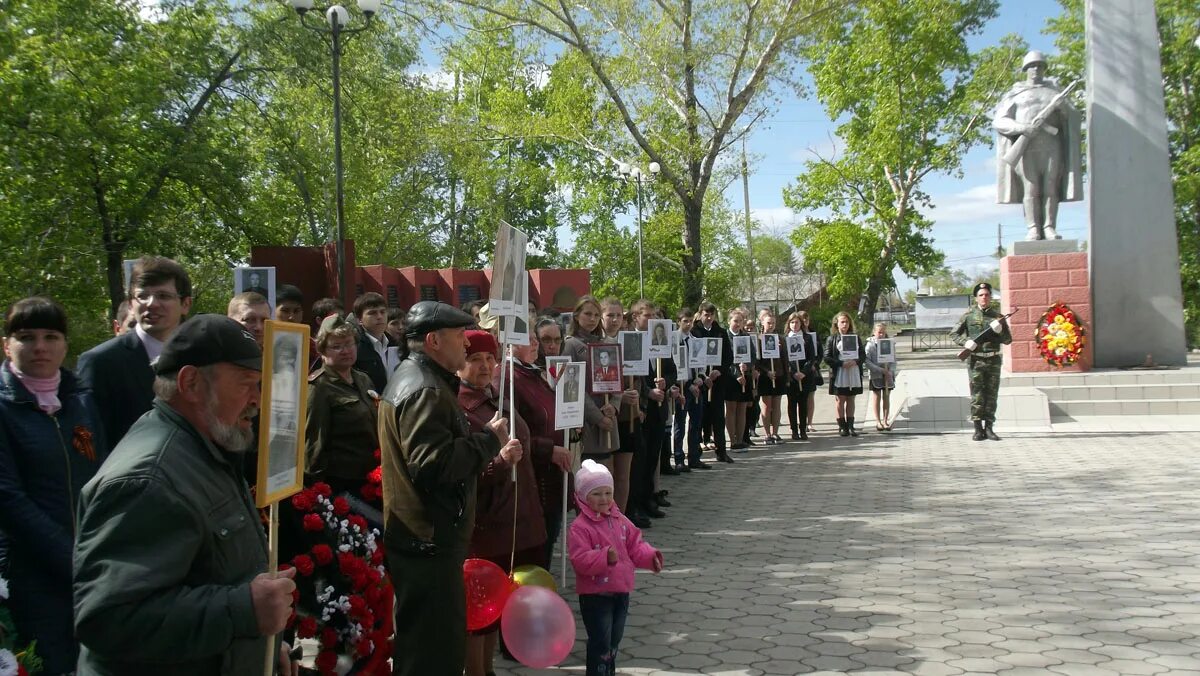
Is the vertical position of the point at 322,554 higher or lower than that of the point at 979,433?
higher

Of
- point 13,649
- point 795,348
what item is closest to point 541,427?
point 13,649

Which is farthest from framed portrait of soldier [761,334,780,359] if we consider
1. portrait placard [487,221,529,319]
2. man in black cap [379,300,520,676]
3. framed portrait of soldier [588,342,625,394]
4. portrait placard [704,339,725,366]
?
man in black cap [379,300,520,676]

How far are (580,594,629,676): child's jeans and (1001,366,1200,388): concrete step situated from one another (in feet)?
48.2

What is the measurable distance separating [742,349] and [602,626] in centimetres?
1023

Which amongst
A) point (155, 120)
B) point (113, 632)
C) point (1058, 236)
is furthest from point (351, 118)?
point (113, 632)

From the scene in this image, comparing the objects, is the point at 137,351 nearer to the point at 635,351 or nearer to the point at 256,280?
the point at 256,280

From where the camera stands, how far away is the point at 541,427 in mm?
5961

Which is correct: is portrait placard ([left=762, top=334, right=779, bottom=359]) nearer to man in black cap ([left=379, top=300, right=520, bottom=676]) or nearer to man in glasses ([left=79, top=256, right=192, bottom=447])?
man in black cap ([left=379, top=300, right=520, bottom=676])

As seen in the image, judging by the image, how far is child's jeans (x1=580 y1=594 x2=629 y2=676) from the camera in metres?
4.81

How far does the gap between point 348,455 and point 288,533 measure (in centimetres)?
53

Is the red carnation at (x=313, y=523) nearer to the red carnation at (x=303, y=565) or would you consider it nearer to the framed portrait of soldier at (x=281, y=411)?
the red carnation at (x=303, y=565)

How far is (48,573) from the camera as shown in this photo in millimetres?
3566

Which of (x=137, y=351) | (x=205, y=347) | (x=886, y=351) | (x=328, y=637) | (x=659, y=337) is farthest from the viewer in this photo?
(x=886, y=351)

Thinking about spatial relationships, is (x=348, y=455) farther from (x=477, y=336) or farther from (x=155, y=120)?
(x=155, y=120)
